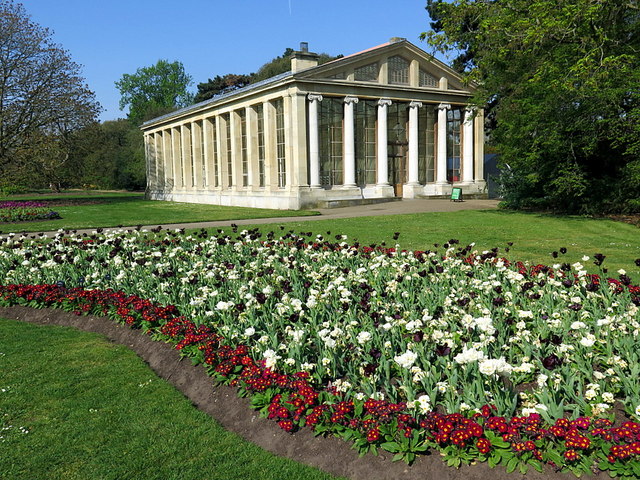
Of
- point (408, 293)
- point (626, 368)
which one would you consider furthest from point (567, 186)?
point (626, 368)

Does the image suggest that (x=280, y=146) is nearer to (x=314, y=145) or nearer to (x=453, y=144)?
(x=314, y=145)

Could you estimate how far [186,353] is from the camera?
647 centimetres

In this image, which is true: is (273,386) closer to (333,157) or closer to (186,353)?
(186,353)

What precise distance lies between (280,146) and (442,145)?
11508 mm

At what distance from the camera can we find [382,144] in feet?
118

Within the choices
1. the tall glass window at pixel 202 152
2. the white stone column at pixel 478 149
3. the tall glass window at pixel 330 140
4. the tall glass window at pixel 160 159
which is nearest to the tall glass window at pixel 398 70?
the tall glass window at pixel 330 140

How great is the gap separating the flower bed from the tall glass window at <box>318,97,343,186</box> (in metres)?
25.8

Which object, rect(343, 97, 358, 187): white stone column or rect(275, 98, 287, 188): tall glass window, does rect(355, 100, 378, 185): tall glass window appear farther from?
rect(275, 98, 287, 188): tall glass window

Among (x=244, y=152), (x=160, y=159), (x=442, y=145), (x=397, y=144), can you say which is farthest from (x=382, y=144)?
(x=160, y=159)

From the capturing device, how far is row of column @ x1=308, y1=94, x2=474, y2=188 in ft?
109

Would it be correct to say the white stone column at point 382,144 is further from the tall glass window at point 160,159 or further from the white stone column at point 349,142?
the tall glass window at point 160,159

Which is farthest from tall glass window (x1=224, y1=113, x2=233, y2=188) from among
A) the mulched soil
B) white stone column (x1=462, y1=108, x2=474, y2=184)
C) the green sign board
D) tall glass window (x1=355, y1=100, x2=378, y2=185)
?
the mulched soil

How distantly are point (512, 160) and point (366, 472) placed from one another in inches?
979

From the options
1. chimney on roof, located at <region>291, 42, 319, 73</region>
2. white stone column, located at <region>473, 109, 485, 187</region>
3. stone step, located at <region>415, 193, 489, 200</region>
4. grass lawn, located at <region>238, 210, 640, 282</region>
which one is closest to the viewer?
grass lawn, located at <region>238, 210, 640, 282</region>
